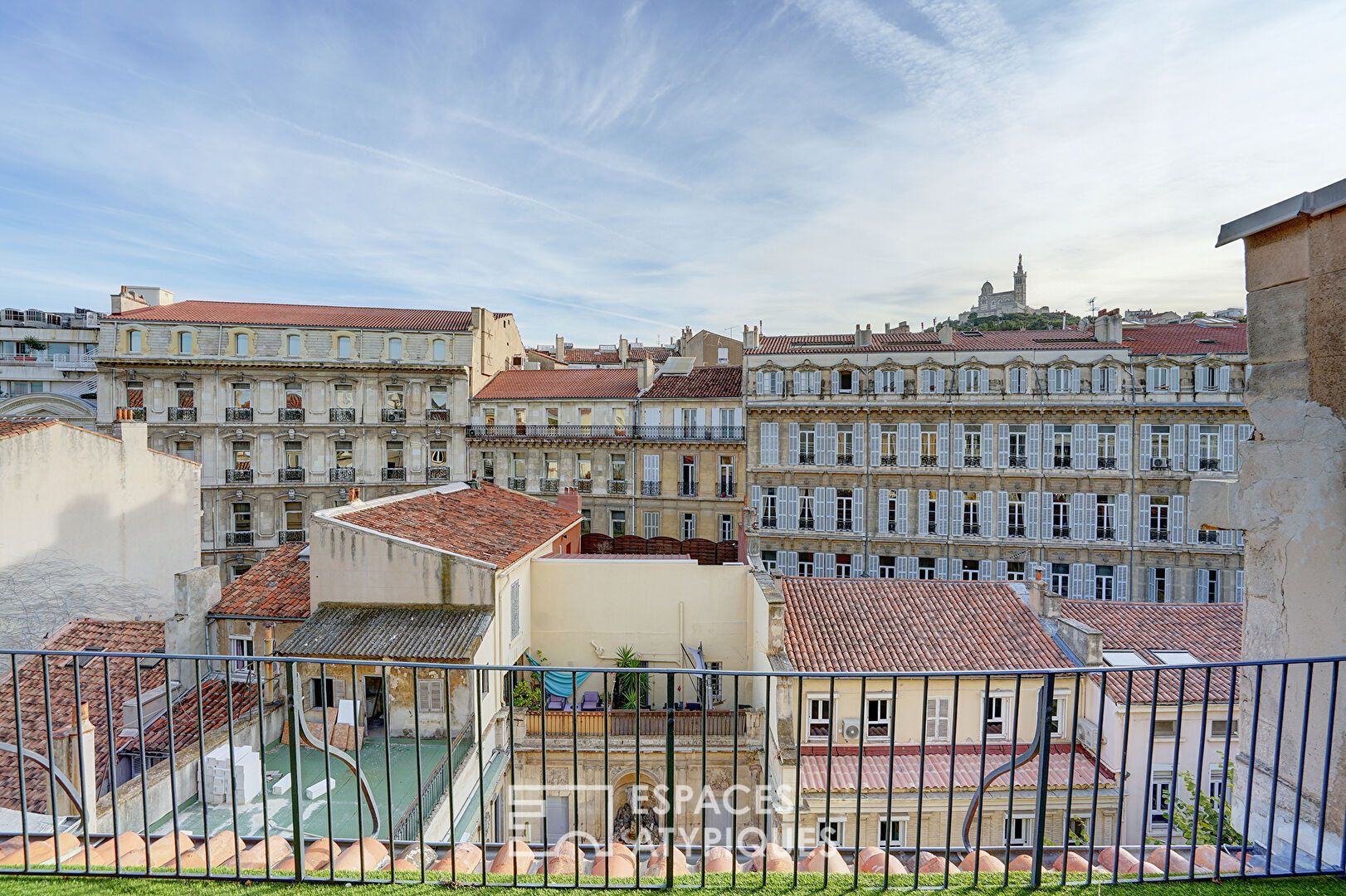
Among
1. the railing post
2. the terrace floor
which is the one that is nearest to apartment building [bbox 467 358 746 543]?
the terrace floor

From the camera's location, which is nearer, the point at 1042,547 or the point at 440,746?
the point at 440,746

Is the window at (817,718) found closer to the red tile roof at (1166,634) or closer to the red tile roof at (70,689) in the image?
the red tile roof at (1166,634)

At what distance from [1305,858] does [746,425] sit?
1132 inches

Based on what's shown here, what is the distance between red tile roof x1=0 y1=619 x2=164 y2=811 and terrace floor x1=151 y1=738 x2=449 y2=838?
144cm

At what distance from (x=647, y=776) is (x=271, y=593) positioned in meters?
8.84

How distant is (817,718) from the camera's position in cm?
1534

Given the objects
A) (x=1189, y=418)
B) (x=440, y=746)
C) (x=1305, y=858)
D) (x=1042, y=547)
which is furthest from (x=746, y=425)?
(x=1305, y=858)

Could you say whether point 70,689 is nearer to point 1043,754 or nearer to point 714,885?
point 714,885

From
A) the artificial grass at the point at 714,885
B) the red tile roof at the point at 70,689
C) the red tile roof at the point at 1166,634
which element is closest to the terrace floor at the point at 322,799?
the red tile roof at the point at 70,689

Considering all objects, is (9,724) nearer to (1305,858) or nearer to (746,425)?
(1305,858)

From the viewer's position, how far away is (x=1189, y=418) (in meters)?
27.8

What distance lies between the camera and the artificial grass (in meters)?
3.68

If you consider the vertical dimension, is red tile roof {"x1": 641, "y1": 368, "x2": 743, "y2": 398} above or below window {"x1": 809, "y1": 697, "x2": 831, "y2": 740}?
above

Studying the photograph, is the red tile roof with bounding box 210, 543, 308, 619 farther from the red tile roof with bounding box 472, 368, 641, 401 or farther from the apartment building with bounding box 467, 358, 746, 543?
the red tile roof with bounding box 472, 368, 641, 401
